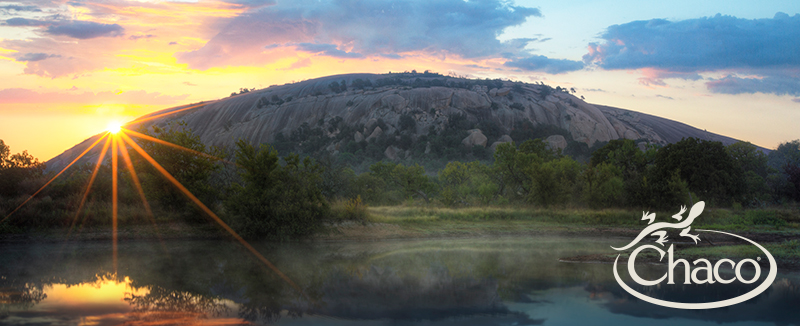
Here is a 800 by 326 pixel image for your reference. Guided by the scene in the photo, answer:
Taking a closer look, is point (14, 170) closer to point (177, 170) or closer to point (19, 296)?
point (177, 170)

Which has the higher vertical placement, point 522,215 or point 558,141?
point 558,141

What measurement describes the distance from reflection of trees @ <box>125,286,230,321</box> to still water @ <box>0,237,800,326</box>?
2 cm

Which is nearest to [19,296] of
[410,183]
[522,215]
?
[522,215]

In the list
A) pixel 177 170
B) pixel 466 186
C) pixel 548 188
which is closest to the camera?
pixel 177 170

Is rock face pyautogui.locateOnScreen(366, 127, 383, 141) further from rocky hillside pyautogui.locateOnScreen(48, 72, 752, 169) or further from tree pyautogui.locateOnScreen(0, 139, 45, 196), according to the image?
tree pyautogui.locateOnScreen(0, 139, 45, 196)

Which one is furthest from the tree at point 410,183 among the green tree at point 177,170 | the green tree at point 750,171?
the green tree at point 750,171

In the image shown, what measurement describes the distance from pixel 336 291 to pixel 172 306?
3775 mm

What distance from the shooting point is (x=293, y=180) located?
2162 centimetres

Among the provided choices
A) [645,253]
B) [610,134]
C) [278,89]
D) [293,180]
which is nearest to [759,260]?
[645,253]

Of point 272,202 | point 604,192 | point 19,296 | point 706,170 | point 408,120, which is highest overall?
point 408,120

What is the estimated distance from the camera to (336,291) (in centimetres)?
1196

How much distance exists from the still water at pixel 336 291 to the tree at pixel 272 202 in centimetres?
227

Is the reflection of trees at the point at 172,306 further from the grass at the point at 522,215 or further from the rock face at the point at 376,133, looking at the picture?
the rock face at the point at 376,133

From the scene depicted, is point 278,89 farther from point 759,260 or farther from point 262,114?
point 759,260
